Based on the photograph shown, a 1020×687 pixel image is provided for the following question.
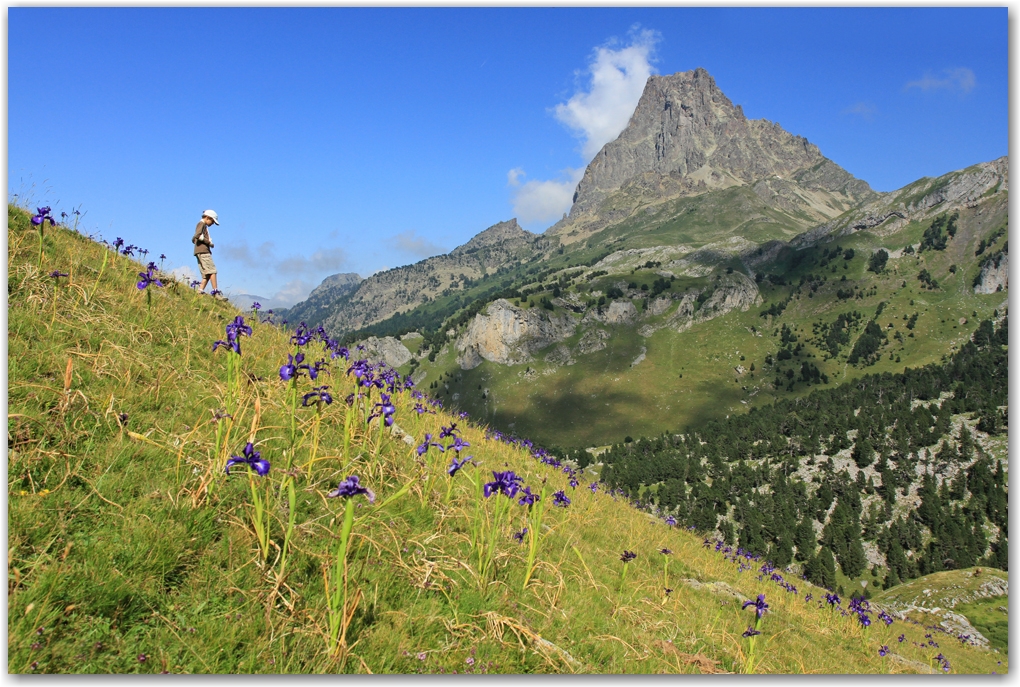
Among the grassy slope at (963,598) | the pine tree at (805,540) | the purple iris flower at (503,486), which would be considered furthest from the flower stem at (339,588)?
the pine tree at (805,540)

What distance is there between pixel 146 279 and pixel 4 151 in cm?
248

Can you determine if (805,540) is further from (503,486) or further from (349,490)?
(349,490)

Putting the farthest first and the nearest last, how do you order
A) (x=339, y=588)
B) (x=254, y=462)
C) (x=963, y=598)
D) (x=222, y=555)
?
(x=963, y=598) < (x=222, y=555) < (x=254, y=462) < (x=339, y=588)

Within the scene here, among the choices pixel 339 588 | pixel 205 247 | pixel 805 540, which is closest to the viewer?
pixel 339 588

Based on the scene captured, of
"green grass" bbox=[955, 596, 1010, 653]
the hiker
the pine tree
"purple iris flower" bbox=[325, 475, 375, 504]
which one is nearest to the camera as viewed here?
"purple iris flower" bbox=[325, 475, 375, 504]

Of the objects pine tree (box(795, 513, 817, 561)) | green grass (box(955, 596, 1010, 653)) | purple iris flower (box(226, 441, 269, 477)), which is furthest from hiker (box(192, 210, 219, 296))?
pine tree (box(795, 513, 817, 561))

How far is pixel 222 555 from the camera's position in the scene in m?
4.09

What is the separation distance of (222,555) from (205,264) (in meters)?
12.4

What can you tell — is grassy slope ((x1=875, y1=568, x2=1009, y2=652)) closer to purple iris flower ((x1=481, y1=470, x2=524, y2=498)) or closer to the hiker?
purple iris flower ((x1=481, y1=470, x2=524, y2=498))

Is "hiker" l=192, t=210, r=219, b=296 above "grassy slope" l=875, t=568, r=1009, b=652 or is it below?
above

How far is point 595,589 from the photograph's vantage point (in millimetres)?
6352

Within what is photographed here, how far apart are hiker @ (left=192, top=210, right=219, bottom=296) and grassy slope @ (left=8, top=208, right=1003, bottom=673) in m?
5.23

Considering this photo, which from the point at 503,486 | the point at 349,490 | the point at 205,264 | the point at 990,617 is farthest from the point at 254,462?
the point at 990,617

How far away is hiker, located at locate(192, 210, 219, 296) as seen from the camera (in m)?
13.7
